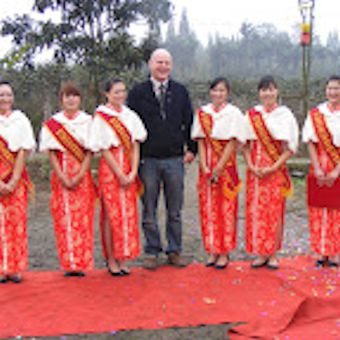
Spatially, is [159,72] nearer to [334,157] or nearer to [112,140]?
[112,140]

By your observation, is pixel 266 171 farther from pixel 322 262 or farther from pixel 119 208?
pixel 119 208

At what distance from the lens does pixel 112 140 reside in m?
4.09

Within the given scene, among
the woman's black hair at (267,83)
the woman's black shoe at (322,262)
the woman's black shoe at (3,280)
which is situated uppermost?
the woman's black hair at (267,83)

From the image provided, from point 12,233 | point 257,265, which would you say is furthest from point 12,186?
point 257,265

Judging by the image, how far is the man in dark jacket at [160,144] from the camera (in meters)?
4.38

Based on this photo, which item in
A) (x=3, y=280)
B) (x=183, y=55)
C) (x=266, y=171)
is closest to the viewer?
(x=3, y=280)

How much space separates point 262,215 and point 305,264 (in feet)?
2.28

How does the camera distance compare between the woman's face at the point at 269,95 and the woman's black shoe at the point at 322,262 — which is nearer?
the woman's face at the point at 269,95

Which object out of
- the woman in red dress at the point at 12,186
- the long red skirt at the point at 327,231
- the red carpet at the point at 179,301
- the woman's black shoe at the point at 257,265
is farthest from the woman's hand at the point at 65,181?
the long red skirt at the point at 327,231

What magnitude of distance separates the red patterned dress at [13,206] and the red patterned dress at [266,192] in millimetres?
1984

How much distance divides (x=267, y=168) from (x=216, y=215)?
634 mm

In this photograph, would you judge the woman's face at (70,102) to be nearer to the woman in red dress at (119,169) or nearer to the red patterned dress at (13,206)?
the woman in red dress at (119,169)

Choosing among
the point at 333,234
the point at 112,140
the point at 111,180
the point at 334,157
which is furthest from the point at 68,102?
the point at 333,234

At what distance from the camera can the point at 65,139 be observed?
4078 mm
